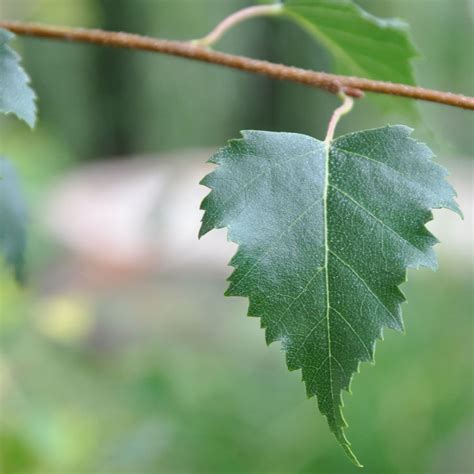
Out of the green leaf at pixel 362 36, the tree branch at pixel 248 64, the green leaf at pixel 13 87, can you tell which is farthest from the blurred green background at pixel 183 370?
the green leaf at pixel 13 87

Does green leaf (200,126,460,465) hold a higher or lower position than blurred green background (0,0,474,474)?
lower

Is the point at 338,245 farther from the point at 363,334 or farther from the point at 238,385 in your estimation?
the point at 238,385

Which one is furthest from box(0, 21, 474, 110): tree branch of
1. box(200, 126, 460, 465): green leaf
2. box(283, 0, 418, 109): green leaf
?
box(283, 0, 418, 109): green leaf

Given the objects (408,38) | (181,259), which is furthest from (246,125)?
(408,38)

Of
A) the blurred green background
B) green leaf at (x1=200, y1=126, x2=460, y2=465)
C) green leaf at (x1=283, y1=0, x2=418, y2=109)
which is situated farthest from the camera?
the blurred green background

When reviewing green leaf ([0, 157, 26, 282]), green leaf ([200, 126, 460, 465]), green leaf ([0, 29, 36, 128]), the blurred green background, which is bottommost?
green leaf ([200, 126, 460, 465])

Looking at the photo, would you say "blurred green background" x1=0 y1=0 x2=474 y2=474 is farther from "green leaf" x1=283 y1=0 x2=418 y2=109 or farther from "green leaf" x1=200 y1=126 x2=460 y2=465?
"green leaf" x1=200 y1=126 x2=460 y2=465

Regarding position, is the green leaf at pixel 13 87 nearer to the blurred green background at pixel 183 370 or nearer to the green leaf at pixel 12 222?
the green leaf at pixel 12 222
